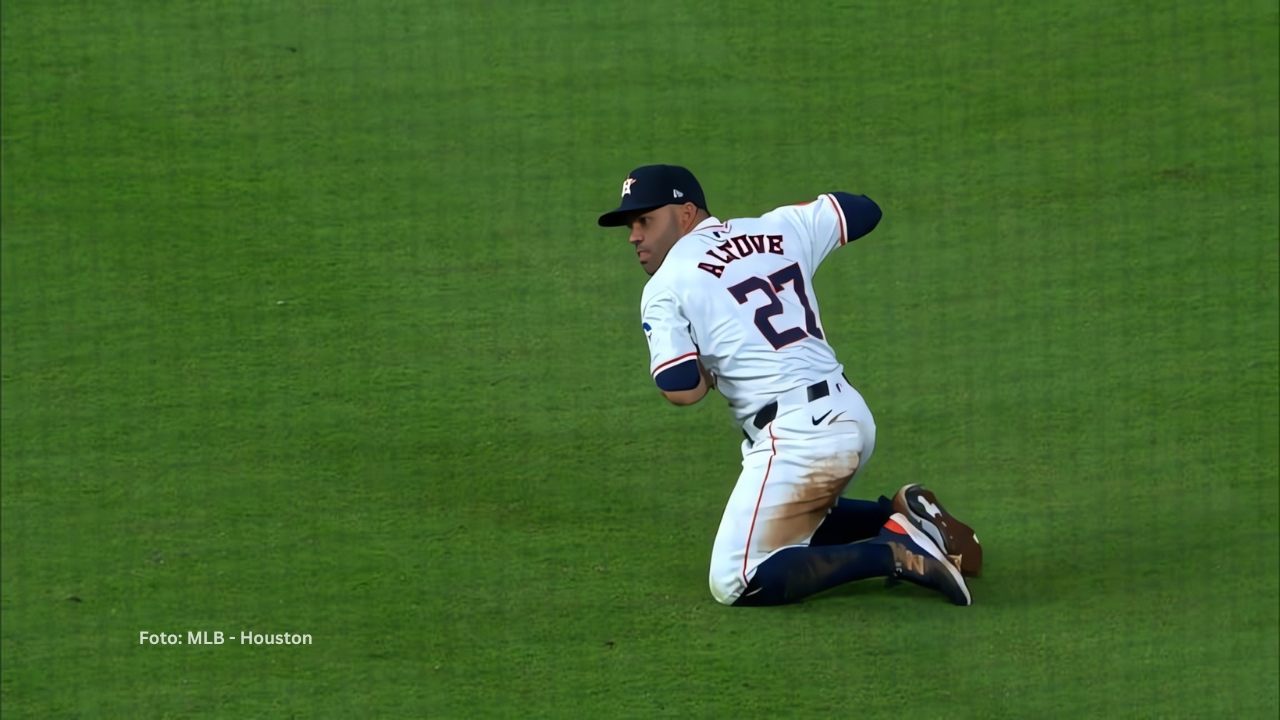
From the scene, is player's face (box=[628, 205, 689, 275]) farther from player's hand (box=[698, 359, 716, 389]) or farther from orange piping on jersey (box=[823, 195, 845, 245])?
orange piping on jersey (box=[823, 195, 845, 245])

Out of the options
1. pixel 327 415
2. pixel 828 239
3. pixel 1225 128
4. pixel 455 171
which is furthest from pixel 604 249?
pixel 1225 128

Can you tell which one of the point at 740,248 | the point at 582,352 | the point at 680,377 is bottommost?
the point at 582,352

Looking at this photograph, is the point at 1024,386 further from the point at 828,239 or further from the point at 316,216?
the point at 316,216

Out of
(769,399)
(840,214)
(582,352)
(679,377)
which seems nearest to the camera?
(679,377)

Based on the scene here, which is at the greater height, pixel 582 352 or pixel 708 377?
pixel 708 377

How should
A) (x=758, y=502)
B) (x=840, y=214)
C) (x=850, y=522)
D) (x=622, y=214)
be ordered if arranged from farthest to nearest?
(x=840, y=214), (x=850, y=522), (x=622, y=214), (x=758, y=502)

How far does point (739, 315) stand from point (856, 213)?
70 centimetres

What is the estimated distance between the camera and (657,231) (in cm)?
609

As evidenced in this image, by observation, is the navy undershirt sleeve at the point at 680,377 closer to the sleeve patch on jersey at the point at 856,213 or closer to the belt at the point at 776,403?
the belt at the point at 776,403

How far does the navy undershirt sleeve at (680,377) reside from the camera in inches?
225

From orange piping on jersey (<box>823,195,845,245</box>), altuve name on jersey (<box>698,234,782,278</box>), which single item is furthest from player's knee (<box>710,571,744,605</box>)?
orange piping on jersey (<box>823,195,845,245</box>)

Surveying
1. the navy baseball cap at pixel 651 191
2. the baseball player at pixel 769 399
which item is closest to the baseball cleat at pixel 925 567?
the baseball player at pixel 769 399

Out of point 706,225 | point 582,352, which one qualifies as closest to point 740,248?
point 706,225

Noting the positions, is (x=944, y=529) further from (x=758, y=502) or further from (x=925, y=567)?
(x=758, y=502)
